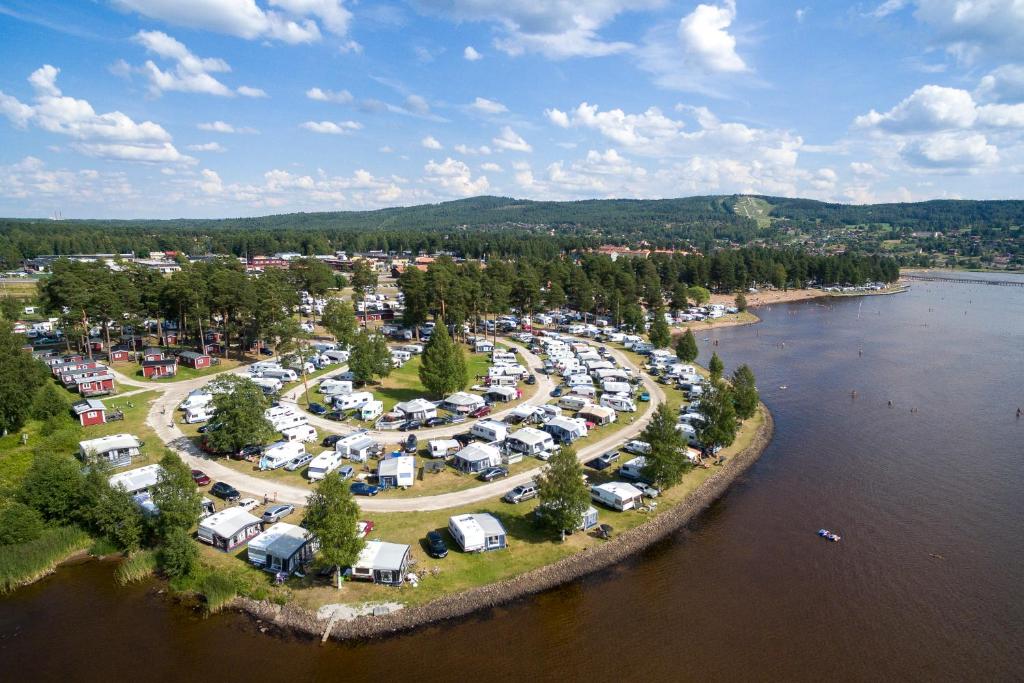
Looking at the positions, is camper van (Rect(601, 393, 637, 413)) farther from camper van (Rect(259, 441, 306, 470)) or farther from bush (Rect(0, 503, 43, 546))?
bush (Rect(0, 503, 43, 546))

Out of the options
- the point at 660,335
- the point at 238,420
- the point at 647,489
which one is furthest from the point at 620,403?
the point at 238,420

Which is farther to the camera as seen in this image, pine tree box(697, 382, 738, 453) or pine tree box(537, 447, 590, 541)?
pine tree box(697, 382, 738, 453)

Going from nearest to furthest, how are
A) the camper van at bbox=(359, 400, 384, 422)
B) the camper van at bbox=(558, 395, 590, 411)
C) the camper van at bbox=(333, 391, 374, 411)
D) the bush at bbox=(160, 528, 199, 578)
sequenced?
1. the bush at bbox=(160, 528, 199, 578)
2. the camper van at bbox=(359, 400, 384, 422)
3. the camper van at bbox=(333, 391, 374, 411)
4. the camper van at bbox=(558, 395, 590, 411)

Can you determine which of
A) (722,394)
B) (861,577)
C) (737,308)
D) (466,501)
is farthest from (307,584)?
(737,308)

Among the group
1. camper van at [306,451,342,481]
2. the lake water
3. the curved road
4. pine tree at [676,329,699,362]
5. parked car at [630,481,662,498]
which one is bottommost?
the lake water

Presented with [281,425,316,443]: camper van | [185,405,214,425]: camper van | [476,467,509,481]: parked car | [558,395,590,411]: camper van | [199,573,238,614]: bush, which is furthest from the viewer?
[558,395,590,411]: camper van

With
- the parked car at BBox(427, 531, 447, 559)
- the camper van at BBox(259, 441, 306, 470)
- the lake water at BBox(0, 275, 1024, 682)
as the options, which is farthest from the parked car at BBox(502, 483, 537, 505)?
the camper van at BBox(259, 441, 306, 470)
